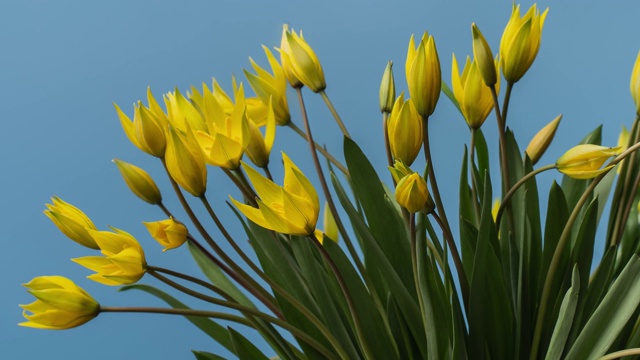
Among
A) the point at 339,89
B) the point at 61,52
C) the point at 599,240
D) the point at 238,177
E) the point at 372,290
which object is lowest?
the point at 599,240

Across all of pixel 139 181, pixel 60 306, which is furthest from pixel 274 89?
pixel 60 306

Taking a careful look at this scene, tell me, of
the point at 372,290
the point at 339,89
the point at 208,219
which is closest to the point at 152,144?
the point at 372,290

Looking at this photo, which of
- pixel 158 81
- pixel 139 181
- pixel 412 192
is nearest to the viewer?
pixel 412 192

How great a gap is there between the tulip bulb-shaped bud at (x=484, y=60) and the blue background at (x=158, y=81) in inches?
40.2

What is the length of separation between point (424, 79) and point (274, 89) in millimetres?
157

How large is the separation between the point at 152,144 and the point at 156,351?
44.9 inches

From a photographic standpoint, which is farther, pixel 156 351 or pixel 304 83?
pixel 156 351

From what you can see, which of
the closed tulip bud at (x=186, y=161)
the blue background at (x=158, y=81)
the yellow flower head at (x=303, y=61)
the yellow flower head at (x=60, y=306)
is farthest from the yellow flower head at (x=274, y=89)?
the blue background at (x=158, y=81)

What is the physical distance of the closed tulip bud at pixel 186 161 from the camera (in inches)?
20.5

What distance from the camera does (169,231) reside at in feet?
1.73

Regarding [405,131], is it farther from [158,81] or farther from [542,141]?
[158,81]

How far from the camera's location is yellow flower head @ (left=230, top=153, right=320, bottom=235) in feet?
1.61

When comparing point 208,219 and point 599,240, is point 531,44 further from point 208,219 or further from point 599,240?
point 599,240

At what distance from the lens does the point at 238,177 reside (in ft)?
1.93
